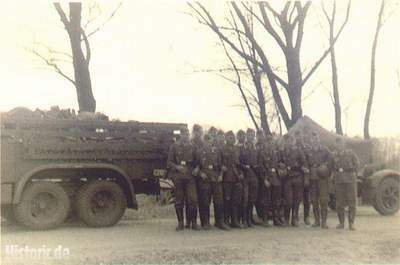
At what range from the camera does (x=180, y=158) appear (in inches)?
435

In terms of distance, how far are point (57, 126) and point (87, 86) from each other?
6239 mm

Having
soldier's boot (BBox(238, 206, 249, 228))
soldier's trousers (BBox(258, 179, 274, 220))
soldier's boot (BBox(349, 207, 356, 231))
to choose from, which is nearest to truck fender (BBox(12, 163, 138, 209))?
soldier's boot (BBox(238, 206, 249, 228))

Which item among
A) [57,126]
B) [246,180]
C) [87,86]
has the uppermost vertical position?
[87,86]

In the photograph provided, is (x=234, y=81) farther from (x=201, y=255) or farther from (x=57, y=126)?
(x=201, y=255)

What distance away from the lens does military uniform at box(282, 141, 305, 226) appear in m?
11.9

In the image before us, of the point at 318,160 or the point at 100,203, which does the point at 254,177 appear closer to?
the point at 318,160

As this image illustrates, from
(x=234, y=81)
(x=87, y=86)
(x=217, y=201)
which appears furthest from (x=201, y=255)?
(x=234, y=81)

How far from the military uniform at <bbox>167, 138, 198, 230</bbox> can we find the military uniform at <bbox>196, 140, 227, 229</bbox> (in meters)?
0.17

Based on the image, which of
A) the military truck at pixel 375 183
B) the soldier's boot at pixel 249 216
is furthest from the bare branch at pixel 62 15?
the soldier's boot at pixel 249 216

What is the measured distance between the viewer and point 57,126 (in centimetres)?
1098

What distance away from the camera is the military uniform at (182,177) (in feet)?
36.1

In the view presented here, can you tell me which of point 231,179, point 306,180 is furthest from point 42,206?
point 306,180

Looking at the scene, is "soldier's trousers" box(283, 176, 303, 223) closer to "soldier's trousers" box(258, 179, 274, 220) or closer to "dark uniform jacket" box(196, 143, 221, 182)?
"soldier's trousers" box(258, 179, 274, 220)

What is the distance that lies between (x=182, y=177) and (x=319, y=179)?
8.67 feet
